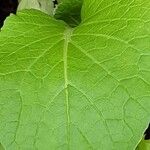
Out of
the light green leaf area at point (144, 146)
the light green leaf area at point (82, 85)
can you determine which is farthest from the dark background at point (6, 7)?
the light green leaf area at point (144, 146)

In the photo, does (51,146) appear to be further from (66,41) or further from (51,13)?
(51,13)

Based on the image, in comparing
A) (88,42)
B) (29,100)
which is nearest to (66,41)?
(88,42)

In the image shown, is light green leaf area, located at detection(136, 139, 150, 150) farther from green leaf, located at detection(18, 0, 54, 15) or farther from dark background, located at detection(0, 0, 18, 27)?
dark background, located at detection(0, 0, 18, 27)

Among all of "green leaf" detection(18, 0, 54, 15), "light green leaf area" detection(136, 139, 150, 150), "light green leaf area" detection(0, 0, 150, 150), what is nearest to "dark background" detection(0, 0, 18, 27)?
"green leaf" detection(18, 0, 54, 15)

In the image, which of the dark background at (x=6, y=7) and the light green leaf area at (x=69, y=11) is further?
the dark background at (x=6, y=7)

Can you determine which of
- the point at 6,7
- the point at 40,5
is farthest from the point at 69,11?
the point at 6,7

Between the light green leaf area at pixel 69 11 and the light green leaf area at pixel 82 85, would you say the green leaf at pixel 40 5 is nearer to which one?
the light green leaf area at pixel 69 11

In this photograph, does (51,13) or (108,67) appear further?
(51,13)
